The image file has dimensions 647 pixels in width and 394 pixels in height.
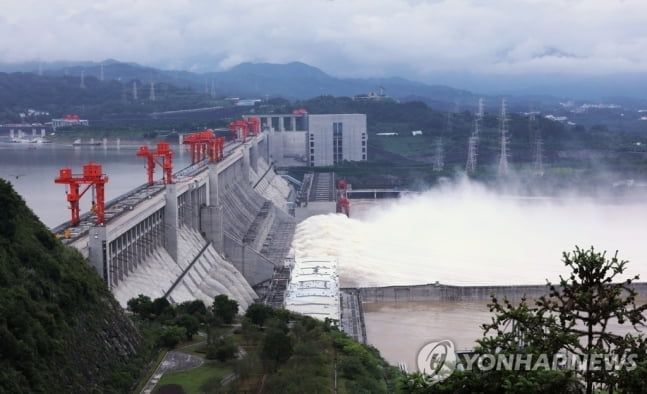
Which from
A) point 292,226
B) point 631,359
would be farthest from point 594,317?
point 292,226

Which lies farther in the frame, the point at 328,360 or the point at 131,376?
the point at 328,360

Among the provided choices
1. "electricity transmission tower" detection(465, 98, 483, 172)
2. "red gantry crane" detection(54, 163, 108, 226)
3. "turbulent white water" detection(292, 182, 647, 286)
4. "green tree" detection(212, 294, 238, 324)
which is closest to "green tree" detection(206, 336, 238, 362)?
"green tree" detection(212, 294, 238, 324)

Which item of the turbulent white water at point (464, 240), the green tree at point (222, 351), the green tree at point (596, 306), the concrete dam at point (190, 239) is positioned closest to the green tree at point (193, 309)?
the concrete dam at point (190, 239)

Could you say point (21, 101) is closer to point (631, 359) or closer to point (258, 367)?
point (258, 367)

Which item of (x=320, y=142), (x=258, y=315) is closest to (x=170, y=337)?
(x=258, y=315)

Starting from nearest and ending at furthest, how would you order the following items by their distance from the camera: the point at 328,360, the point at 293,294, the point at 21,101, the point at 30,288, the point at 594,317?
the point at 594,317 → the point at 30,288 → the point at 328,360 → the point at 293,294 → the point at 21,101

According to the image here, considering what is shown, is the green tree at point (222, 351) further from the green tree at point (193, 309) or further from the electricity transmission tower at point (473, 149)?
the electricity transmission tower at point (473, 149)

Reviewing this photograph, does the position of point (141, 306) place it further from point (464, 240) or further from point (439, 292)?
point (464, 240)

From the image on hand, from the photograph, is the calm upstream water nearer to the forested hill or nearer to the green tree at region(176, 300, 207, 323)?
the green tree at region(176, 300, 207, 323)
